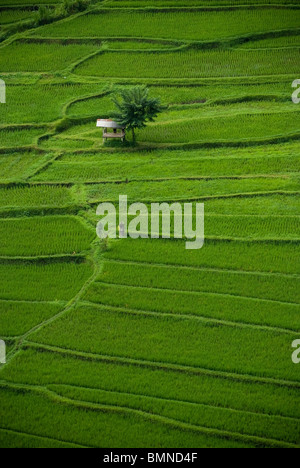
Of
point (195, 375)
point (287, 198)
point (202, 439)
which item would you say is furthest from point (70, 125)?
point (202, 439)

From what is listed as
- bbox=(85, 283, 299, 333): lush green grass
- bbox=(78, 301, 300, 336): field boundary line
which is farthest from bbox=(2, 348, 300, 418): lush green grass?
bbox=(85, 283, 299, 333): lush green grass

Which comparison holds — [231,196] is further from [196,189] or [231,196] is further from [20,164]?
[20,164]

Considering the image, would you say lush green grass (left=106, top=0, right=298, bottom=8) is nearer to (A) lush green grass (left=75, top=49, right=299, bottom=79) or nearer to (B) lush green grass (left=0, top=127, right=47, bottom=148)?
(A) lush green grass (left=75, top=49, right=299, bottom=79)

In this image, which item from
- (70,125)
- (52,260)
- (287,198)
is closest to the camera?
(52,260)

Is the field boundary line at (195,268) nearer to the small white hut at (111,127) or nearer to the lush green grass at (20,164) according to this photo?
the lush green grass at (20,164)

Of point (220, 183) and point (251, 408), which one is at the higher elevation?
point (220, 183)

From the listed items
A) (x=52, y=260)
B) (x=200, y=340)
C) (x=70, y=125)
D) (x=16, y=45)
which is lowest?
(x=200, y=340)

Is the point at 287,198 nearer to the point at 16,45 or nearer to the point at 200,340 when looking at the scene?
the point at 200,340
